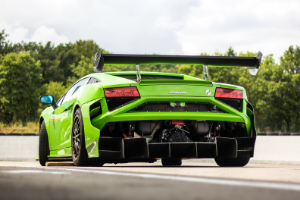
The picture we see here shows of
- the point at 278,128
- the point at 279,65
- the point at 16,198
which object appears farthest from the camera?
the point at 279,65

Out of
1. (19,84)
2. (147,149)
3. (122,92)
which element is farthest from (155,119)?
(19,84)

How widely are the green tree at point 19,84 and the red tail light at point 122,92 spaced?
190 feet

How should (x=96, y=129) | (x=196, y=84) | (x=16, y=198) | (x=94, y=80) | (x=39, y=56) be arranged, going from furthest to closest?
(x=39, y=56), (x=94, y=80), (x=196, y=84), (x=96, y=129), (x=16, y=198)

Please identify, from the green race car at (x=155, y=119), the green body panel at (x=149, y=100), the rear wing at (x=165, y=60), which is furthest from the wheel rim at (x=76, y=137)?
the rear wing at (x=165, y=60)

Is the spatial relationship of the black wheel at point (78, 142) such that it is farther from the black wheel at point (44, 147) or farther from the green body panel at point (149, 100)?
the black wheel at point (44, 147)

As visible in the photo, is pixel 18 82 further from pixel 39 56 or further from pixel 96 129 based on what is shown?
pixel 96 129

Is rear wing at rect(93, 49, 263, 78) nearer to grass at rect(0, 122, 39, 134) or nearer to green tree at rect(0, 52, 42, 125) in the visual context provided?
grass at rect(0, 122, 39, 134)

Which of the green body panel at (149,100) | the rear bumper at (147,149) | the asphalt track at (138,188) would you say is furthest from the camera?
the green body panel at (149,100)

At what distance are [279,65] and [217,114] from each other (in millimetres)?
59027

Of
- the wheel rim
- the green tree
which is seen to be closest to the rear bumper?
the wheel rim

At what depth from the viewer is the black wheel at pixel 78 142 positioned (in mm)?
5704

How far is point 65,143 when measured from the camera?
261 inches

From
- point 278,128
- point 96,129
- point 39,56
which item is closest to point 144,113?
point 96,129

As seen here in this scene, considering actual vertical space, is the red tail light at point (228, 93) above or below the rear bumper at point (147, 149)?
above
